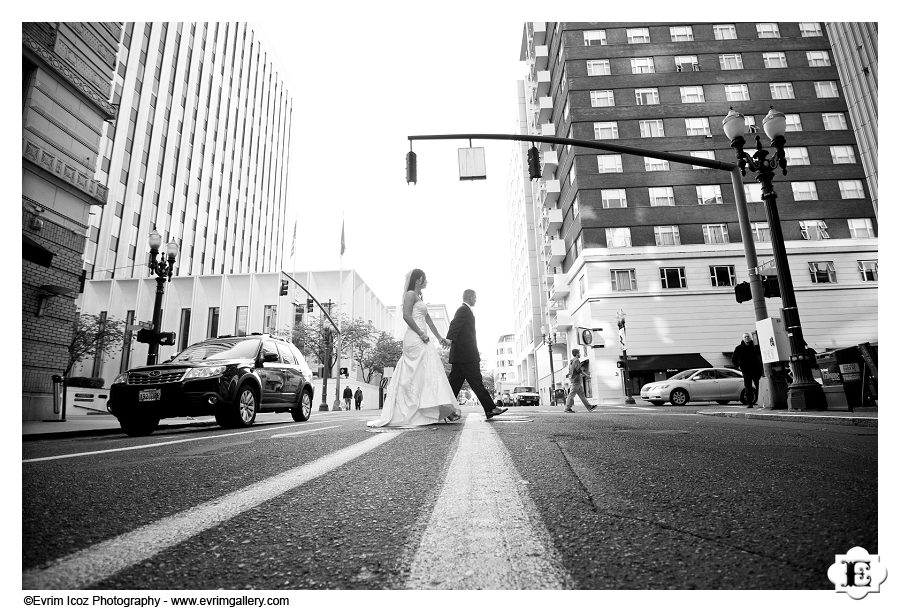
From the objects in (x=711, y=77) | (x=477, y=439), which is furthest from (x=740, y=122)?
(x=711, y=77)

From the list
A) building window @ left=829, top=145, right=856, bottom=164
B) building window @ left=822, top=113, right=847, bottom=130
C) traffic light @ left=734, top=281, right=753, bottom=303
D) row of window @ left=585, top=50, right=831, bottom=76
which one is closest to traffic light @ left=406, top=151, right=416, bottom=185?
traffic light @ left=734, top=281, right=753, bottom=303

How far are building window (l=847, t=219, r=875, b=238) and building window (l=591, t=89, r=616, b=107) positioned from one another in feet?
58.2

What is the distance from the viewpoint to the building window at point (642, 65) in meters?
33.6

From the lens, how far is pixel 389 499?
1674mm

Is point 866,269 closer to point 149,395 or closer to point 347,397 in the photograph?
point 347,397

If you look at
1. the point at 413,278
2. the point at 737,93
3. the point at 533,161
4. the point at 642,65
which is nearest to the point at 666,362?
the point at 737,93

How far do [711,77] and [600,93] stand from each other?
7872 mm

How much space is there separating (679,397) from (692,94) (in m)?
25.3

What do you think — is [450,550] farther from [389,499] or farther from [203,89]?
[203,89]

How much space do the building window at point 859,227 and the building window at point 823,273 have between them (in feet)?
8.48

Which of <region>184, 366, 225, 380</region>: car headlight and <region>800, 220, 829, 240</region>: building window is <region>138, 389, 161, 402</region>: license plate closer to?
<region>184, 366, 225, 380</region>: car headlight

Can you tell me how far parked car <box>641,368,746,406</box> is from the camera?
1773cm

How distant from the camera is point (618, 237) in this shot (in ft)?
103

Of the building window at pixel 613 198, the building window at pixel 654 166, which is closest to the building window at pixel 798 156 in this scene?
the building window at pixel 654 166
